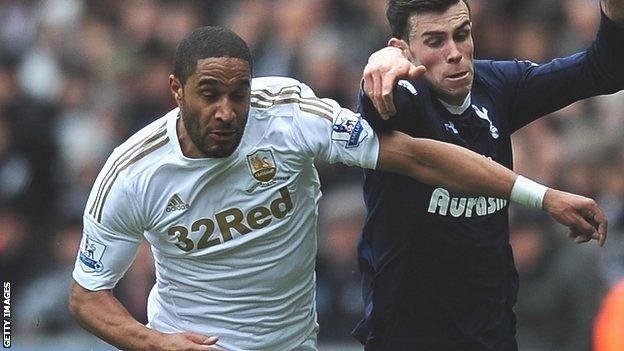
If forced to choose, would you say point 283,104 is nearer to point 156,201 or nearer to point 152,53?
point 156,201

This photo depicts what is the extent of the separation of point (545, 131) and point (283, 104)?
3473 mm

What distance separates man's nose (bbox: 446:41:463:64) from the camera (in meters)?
4.72

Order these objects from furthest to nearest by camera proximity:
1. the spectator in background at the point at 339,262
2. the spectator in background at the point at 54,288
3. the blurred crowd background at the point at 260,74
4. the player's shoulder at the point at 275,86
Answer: the spectator in background at the point at 54,288 < the spectator in background at the point at 339,262 < the blurred crowd background at the point at 260,74 < the player's shoulder at the point at 275,86

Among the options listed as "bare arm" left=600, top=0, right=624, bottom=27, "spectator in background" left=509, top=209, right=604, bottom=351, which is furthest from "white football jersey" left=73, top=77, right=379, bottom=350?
"spectator in background" left=509, top=209, right=604, bottom=351

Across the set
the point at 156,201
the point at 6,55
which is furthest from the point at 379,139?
the point at 6,55

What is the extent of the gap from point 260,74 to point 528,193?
4153mm

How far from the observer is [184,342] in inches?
179

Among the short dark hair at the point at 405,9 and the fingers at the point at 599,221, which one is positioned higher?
the short dark hair at the point at 405,9

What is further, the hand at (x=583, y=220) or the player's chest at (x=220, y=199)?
the player's chest at (x=220, y=199)

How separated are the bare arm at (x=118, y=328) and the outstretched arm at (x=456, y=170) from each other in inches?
36.1

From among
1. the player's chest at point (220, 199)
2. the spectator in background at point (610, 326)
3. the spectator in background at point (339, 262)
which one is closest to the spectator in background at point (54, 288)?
the spectator in background at point (339, 262)

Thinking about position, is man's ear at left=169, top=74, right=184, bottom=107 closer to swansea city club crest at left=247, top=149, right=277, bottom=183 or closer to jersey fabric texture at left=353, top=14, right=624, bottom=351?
swansea city club crest at left=247, top=149, right=277, bottom=183

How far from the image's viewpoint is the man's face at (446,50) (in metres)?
4.75

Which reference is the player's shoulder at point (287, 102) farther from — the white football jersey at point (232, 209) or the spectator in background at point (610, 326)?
the spectator in background at point (610, 326)
